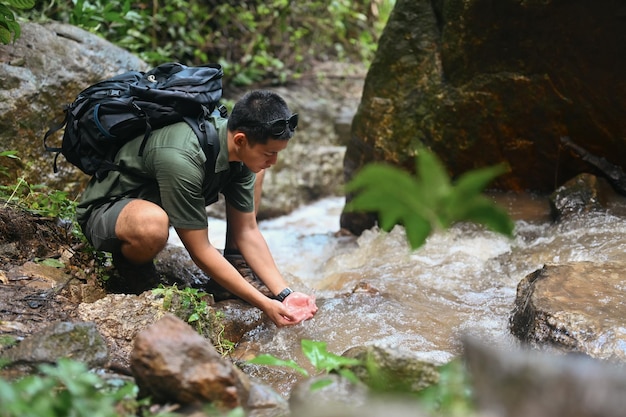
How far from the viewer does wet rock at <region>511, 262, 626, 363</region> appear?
2805 mm

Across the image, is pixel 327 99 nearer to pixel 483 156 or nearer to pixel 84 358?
pixel 483 156

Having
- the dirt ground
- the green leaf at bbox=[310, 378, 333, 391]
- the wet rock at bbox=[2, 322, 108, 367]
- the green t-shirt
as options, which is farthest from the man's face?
the green leaf at bbox=[310, 378, 333, 391]

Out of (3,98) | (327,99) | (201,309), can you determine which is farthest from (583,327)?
(327,99)

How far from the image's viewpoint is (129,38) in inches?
277

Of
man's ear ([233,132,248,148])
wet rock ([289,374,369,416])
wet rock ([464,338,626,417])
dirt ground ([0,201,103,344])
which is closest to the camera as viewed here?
wet rock ([464,338,626,417])

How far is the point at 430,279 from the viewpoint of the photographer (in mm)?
4344

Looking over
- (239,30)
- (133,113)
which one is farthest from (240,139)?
(239,30)

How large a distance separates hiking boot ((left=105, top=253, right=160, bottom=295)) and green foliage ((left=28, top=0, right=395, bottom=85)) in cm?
351

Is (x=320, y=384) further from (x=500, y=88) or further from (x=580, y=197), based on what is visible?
(x=500, y=88)

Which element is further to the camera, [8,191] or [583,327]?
[8,191]

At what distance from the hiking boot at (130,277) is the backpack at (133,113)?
564mm

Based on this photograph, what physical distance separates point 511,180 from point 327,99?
5.14 m

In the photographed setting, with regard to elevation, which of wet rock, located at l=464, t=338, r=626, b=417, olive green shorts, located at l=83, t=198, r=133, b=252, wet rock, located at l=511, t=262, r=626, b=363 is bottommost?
olive green shorts, located at l=83, t=198, r=133, b=252

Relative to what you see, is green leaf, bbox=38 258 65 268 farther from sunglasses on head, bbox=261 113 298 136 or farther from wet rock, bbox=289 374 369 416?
wet rock, bbox=289 374 369 416
